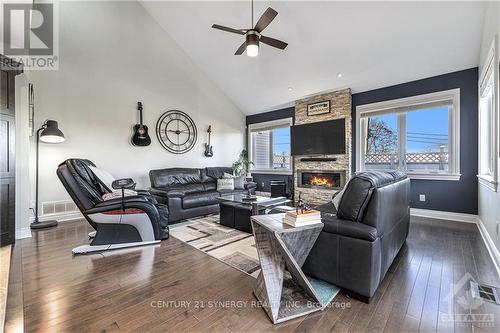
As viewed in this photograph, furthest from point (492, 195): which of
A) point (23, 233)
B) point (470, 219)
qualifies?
point (23, 233)

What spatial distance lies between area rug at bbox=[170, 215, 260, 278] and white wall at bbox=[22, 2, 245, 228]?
222cm

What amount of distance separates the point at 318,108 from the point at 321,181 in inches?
71.5

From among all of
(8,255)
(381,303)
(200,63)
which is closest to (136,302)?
(381,303)

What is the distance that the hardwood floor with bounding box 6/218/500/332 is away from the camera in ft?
4.92

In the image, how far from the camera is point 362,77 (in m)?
4.72

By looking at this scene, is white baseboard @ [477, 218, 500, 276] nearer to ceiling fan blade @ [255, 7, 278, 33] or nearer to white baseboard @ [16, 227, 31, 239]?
ceiling fan blade @ [255, 7, 278, 33]

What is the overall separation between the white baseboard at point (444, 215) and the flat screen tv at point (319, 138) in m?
1.84

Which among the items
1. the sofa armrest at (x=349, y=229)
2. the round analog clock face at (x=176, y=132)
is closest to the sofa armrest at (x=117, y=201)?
the sofa armrest at (x=349, y=229)

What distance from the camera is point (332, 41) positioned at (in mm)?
4191

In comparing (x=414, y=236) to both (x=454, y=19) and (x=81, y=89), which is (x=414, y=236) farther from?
(x=81, y=89)

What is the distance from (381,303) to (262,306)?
0.90 m

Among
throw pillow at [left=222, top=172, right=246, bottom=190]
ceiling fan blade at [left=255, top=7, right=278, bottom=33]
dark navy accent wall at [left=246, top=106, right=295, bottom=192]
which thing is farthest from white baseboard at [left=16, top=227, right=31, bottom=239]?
dark navy accent wall at [left=246, top=106, right=295, bottom=192]

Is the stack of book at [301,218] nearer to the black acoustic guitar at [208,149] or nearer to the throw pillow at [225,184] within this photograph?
the throw pillow at [225,184]

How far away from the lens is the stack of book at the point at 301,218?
1.60m
